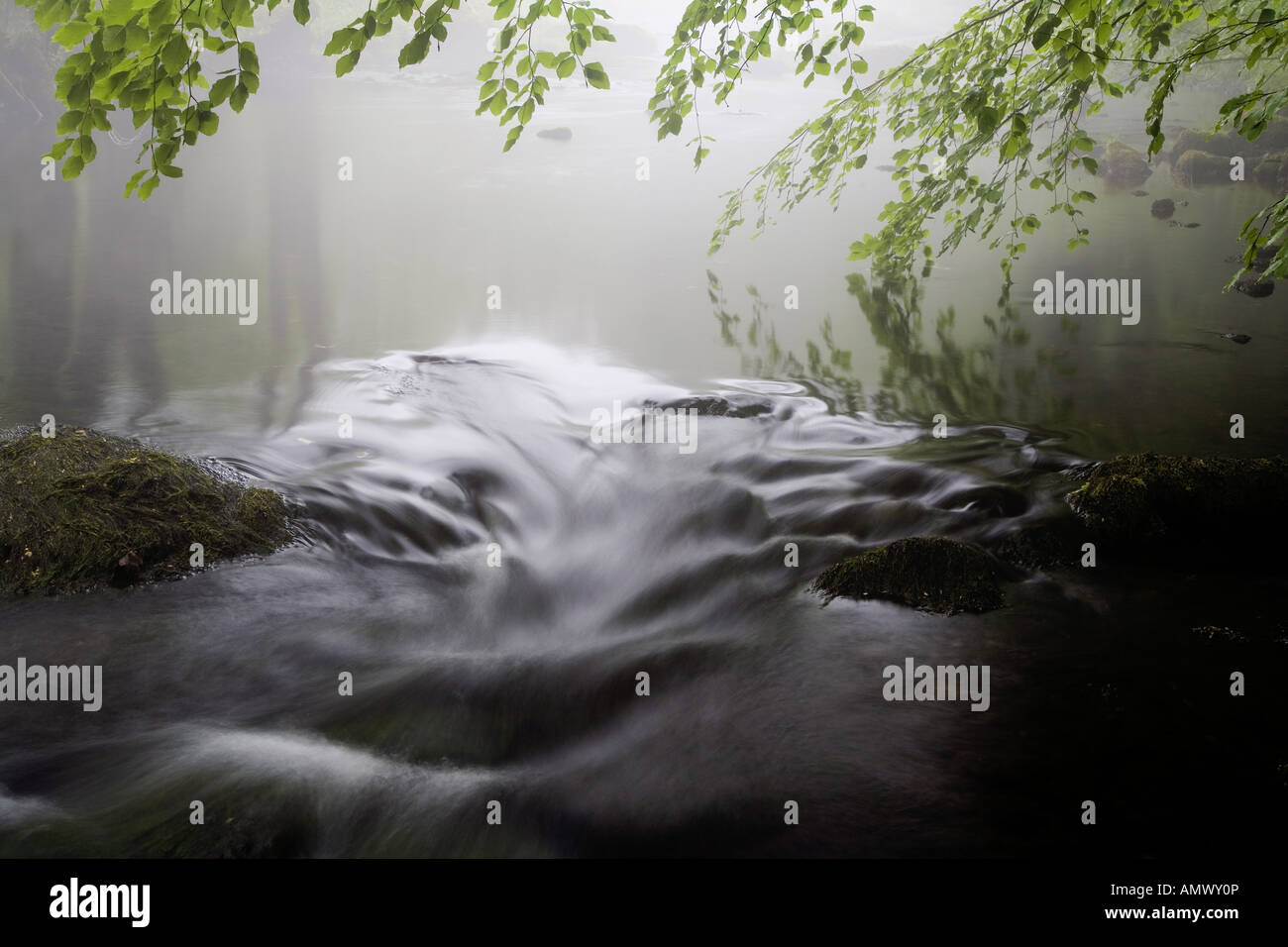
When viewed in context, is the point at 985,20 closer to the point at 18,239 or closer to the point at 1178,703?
the point at 1178,703

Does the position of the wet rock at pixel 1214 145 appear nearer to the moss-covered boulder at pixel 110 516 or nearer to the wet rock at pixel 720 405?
the wet rock at pixel 720 405

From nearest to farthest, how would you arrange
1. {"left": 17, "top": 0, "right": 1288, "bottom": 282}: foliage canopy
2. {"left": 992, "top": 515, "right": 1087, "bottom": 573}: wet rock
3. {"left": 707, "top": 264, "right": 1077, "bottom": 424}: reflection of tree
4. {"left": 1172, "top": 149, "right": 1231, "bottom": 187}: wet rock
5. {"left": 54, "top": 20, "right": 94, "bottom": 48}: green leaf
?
{"left": 54, "top": 20, "right": 94, "bottom": 48}: green leaf
{"left": 17, "top": 0, "right": 1288, "bottom": 282}: foliage canopy
{"left": 992, "top": 515, "right": 1087, "bottom": 573}: wet rock
{"left": 707, "top": 264, "right": 1077, "bottom": 424}: reflection of tree
{"left": 1172, "top": 149, "right": 1231, "bottom": 187}: wet rock

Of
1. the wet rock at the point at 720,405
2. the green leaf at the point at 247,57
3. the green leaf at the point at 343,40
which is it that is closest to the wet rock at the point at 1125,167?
the wet rock at the point at 720,405

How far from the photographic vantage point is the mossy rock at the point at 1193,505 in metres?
5.32

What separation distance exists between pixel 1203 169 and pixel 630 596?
24.9 meters

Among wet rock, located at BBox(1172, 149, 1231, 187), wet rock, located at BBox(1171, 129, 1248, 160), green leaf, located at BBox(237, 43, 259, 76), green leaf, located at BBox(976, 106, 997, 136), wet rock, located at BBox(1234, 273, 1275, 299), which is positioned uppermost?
wet rock, located at BBox(1171, 129, 1248, 160)

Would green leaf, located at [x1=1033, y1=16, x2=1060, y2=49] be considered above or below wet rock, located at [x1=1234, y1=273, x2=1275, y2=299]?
below

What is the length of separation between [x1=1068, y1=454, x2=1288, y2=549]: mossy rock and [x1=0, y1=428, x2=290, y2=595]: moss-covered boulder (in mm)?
5375

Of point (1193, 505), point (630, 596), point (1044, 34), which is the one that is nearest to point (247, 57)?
point (1044, 34)

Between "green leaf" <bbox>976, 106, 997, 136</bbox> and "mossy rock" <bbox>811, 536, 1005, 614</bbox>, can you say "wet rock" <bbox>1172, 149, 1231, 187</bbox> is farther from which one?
"mossy rock" <bbox>811, 536, 1005, 614</bbox>

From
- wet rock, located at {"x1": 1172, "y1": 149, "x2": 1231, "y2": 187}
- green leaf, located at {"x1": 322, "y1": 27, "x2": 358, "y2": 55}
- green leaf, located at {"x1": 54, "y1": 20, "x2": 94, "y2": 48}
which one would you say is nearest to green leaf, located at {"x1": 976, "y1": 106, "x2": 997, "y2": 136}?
green leaf, located at {"x1": 322, "y1": 27, "x2": 358, "y2": 55}

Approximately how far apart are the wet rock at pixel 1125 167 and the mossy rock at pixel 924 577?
76.9 feet

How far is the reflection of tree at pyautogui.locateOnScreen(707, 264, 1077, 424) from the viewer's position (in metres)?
8.69
